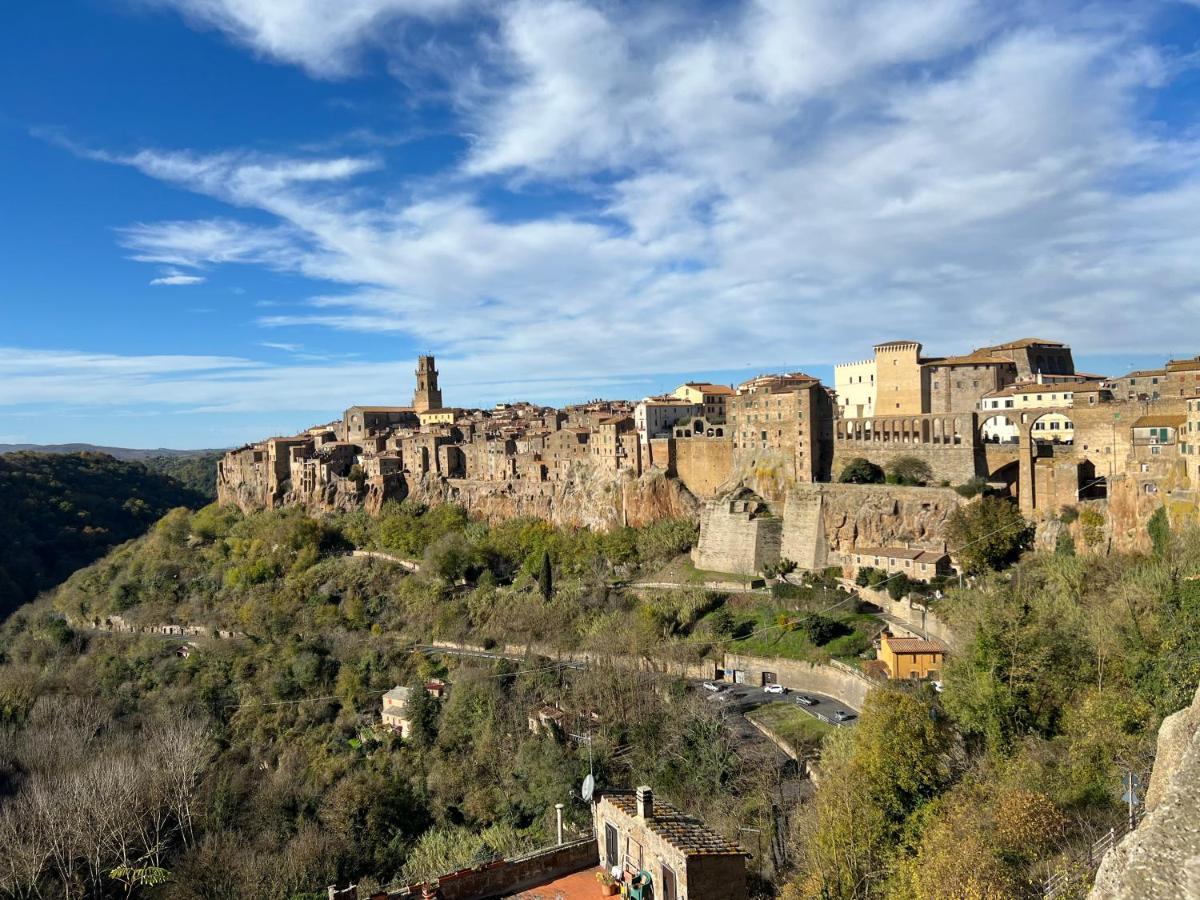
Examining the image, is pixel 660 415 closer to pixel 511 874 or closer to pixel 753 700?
pixel 753 700

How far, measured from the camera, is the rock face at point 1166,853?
13.0ft

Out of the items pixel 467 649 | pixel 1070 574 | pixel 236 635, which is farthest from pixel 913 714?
pixel 236 635

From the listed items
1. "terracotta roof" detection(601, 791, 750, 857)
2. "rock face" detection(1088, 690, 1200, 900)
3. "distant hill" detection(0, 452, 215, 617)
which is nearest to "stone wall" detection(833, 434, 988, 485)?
"terracotta roof" detection(601, 791, 750, 857)

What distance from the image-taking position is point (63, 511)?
6594cm

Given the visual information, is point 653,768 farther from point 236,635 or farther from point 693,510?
point 236,635

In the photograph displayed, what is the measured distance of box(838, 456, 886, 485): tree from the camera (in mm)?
34312

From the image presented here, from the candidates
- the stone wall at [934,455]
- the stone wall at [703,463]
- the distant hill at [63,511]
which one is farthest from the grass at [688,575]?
the distant hill at [63,511]

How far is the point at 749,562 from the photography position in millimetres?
35469

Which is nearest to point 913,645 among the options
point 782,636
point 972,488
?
point 782,636

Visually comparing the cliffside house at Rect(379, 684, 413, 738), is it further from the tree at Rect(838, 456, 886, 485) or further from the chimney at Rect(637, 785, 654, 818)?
the chimney at Rect(637, 785, 654, 818)

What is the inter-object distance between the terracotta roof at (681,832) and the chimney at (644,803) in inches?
2.4

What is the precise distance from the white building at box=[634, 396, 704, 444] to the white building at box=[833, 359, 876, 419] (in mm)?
7779

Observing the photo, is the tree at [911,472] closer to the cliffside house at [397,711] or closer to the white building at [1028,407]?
the white building at [1028,407]

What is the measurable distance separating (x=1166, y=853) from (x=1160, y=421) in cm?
2576
